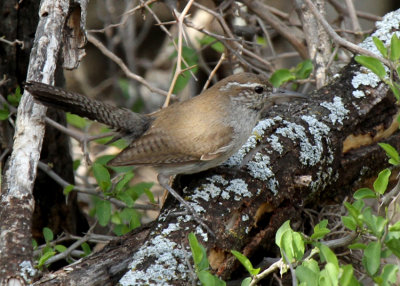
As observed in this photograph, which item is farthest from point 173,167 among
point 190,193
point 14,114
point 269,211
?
point 14,114

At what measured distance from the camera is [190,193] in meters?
2.95

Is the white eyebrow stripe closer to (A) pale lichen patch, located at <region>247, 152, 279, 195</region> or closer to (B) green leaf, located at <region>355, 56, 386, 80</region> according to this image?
(A) pale lichen patch, located at <region>247, 152, 279, 195</region>

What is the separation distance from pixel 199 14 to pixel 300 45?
214 centimetres

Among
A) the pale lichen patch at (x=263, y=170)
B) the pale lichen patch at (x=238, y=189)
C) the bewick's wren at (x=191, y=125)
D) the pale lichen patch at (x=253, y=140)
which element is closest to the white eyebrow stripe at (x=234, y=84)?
the bewick's wren at (x=191, y=125)

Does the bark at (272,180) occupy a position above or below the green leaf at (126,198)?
above

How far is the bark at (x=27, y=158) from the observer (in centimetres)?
214

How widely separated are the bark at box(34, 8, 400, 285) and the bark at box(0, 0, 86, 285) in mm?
407

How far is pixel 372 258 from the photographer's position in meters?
2.10

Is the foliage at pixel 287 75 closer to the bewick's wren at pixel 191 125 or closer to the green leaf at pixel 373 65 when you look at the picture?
the bewick's wren at pixel 191 125

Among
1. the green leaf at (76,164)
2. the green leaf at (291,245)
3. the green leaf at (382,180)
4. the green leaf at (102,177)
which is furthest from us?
the green leaf at (76,164)

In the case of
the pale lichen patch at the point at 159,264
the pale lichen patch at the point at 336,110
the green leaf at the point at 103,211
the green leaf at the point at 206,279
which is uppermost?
the pale lichen patch at the point at 336,110

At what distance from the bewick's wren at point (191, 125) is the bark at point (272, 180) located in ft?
0.29

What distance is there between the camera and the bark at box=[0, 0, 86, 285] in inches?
84.4

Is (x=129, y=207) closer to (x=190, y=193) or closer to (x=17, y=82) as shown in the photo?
(x=190, y=193)
